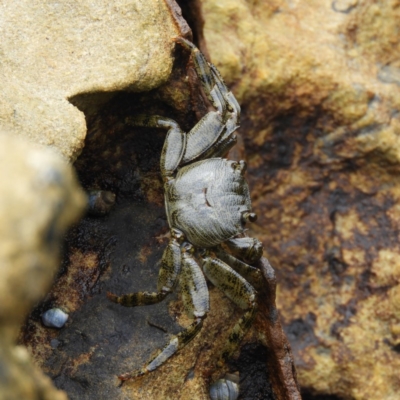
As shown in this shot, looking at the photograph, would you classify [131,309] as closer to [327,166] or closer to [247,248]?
[247,248]

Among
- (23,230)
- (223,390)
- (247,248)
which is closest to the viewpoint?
(23,230)

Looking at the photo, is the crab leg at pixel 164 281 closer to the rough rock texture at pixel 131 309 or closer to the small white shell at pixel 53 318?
the rough rock texture at pixel 131 309

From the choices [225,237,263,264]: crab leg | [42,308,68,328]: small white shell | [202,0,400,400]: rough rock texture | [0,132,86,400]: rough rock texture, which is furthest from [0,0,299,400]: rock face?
[0,132,86,400]: rough rock texture

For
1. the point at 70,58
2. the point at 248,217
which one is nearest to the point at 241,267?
the point at 248,217

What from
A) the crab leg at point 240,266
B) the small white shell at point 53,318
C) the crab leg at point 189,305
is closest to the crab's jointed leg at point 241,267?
the crab leg at point 240,266

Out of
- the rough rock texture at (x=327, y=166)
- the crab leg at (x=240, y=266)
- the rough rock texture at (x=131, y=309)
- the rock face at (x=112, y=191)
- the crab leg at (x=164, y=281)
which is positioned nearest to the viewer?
the rock face at (x=112, y=191)

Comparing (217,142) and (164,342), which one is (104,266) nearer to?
(164,342)

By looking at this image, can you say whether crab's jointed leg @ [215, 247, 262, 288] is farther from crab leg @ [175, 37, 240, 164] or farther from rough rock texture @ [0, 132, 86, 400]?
rough rock texture @ [0, 132, 86, 400]
